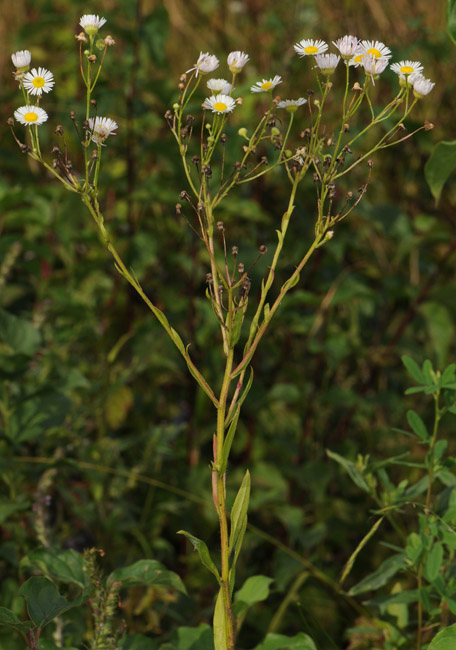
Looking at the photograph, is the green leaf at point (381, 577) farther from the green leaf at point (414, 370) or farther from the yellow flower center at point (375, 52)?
the yellow flower center at point (375, 52)

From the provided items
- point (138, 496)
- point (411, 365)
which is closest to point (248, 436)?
point (138, 496)

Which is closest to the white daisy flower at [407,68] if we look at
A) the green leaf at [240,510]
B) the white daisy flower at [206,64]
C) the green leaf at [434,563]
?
the white daisy flower at [206,64]

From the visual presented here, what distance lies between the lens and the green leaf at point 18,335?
149cm

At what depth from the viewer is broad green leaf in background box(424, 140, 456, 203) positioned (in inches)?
47.0

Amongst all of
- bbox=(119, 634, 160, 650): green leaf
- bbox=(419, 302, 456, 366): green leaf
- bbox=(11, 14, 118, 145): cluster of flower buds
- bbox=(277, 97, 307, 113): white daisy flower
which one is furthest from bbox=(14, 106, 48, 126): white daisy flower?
bbox=(419, 302, 456, 366): green leaf

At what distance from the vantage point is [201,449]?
2123 millimetres

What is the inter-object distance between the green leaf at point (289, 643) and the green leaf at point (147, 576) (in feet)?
0.48

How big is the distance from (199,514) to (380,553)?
453 millimetres

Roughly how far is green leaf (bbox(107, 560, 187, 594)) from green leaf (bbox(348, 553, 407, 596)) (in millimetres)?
270

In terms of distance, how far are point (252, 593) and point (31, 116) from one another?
77 cm

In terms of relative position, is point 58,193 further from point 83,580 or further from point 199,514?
point 83,580

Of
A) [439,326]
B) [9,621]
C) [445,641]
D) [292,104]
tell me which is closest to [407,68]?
[292,104]

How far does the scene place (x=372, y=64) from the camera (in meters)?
0.91

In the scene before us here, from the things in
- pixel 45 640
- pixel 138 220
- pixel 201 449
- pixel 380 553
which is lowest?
pixel 380 553
